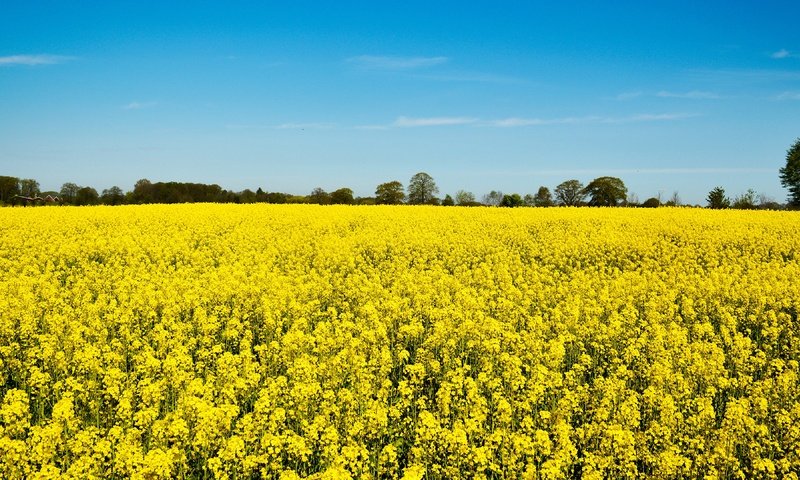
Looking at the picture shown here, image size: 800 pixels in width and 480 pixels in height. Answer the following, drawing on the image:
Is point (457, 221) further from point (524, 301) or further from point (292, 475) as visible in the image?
point (292, 475)

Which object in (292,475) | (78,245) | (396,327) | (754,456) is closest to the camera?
(292,475)

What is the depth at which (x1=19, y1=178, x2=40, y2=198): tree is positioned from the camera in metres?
57.9

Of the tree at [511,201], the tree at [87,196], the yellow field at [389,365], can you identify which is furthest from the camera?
the tree at [511,201]

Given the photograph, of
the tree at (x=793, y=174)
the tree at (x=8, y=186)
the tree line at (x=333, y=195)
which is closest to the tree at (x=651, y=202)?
the tree line at (x=333, y=195)

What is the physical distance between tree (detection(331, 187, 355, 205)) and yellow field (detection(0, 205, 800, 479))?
3372 cm

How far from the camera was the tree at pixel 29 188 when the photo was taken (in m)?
57.9

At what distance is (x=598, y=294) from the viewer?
41.2ft

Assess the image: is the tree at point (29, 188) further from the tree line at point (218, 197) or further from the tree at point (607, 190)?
the tree at point (607, 190)

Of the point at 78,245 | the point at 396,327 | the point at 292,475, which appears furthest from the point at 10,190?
the point at 292,475

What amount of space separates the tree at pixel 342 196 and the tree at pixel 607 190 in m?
31.7

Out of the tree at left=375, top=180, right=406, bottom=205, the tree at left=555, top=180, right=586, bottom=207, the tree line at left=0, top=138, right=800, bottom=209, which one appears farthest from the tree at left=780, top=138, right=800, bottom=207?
the tree at left=375, top=180, right=406, bottom=205

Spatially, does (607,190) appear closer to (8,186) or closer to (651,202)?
(651,202)

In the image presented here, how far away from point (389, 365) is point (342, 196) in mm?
49357

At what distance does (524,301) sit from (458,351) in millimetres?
2779
